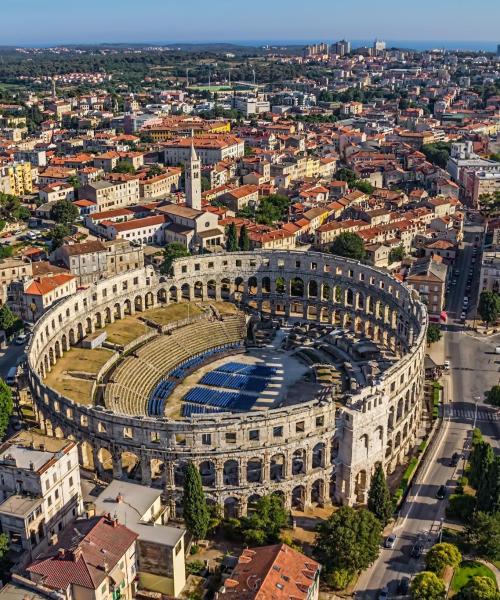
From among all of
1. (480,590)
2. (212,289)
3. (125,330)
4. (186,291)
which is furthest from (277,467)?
(186,291)

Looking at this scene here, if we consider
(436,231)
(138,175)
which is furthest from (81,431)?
(138,175)

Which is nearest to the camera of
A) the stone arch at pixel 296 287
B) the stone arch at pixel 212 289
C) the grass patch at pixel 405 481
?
the grass patch at pixel 405 481

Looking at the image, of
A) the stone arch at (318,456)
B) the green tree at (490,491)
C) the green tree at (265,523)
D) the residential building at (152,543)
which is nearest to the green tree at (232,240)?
the stone arch at (318,456)

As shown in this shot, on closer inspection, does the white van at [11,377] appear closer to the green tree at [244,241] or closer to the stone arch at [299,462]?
the stone arch at [299,462]

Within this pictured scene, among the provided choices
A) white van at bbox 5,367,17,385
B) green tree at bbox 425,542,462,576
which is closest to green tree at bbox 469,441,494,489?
green tree at bbox 425,542,462,576

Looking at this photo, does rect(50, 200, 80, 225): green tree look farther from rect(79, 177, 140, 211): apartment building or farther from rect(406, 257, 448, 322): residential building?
rect(406, 257, 448, 322): residential building
